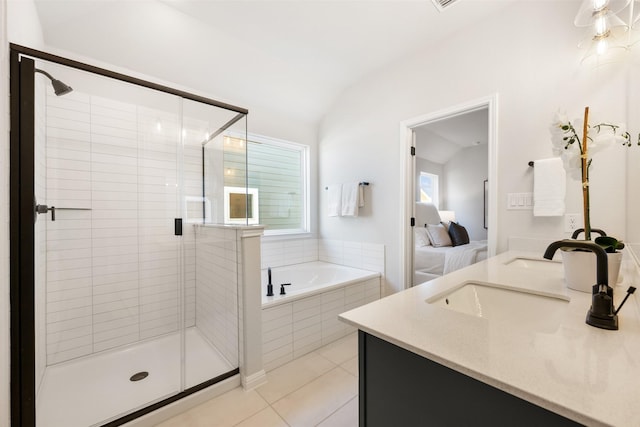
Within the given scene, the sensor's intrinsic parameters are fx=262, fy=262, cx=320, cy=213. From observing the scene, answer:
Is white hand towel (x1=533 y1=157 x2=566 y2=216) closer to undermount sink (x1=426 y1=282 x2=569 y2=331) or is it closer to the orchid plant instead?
the orchid plant

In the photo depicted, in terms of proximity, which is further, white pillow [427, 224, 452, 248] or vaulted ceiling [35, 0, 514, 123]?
white pillow [427, 224, 452, 248]

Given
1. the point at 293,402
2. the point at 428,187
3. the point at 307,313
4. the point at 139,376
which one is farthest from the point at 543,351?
the point at 428,187

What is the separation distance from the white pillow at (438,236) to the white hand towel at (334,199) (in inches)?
66.9

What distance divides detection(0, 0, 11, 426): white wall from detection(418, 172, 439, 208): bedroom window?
198 inches

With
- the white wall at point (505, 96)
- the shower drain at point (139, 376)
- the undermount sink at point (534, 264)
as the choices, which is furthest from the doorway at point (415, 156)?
the shower drain at point (139, 376)

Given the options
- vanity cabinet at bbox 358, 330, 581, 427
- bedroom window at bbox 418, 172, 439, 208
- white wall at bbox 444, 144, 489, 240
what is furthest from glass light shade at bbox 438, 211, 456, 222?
vanity cabinet at bbox 358, 330, 581, 427

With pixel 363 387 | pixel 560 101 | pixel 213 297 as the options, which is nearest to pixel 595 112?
pixel 560 101

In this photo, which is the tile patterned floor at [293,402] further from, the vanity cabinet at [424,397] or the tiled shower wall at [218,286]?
the vanity cabinet at [424,397]

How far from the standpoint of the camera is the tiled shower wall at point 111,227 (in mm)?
1907

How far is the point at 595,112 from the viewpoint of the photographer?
162 cm

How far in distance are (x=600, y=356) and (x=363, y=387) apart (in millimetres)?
549

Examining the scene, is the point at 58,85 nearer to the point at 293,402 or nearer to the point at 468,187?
the point at 293,402

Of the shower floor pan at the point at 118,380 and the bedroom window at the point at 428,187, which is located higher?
the bedroom window at the point at 428,187

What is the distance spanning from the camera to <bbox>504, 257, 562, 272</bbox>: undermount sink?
1394 millimetres
